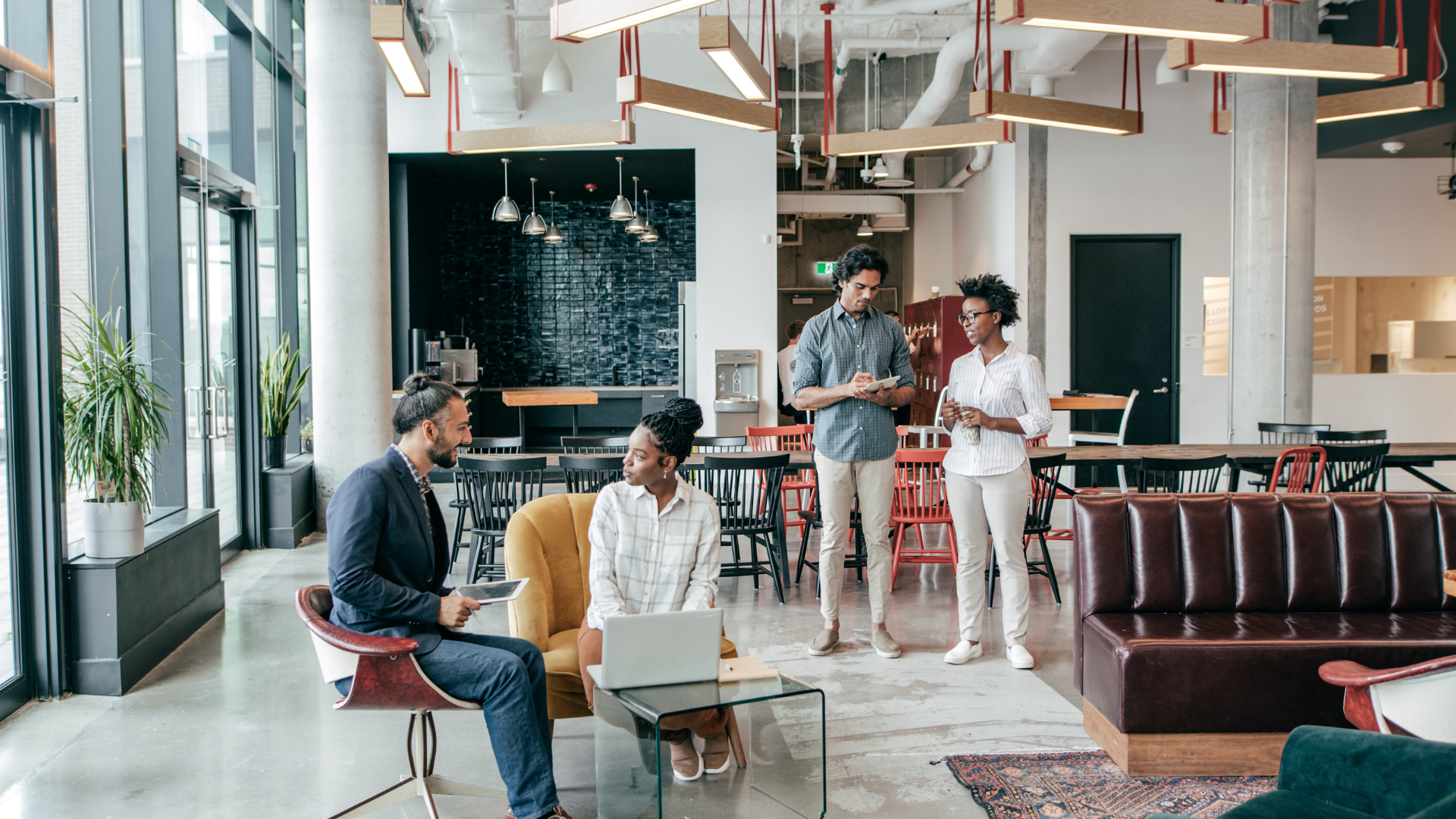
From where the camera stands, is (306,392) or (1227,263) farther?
(1227,263)

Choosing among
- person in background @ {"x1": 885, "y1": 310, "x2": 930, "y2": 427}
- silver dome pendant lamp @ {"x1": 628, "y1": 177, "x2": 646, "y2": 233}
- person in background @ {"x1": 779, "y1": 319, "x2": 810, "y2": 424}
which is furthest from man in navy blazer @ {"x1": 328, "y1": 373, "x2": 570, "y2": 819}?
person in background @ {"x1": 885, "y1": 310, "x2": 930, "y2": 427}

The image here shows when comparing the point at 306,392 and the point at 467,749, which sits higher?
the point at 306,392

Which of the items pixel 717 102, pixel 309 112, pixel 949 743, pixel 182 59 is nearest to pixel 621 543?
pixel 949 743

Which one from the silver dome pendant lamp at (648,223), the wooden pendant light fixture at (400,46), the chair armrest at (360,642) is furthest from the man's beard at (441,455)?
the silver dome pendant lamp at (648,223)

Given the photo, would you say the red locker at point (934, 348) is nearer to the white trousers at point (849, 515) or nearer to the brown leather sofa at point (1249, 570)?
the white trousers at point (849, 515)

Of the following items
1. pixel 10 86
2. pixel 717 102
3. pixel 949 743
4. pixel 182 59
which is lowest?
pixel 949 743

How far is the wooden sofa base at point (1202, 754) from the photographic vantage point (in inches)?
116

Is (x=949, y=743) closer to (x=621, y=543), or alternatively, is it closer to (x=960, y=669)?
(x=960, y=669)

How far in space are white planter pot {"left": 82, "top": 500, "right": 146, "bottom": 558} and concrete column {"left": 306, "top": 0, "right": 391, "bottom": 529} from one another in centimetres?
299

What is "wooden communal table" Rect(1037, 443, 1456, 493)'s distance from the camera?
17.5 feet

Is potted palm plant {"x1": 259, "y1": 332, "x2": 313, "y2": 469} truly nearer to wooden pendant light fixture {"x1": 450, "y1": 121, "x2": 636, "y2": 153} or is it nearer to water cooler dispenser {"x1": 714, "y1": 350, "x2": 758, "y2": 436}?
wooden pendant light fixture {"x1": 450, "y1": 121, "x2": 636, "y2": 153}

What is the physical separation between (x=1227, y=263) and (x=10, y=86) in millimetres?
10112

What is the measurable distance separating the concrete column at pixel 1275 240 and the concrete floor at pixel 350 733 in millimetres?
3885

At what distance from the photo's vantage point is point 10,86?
3.37 meters
